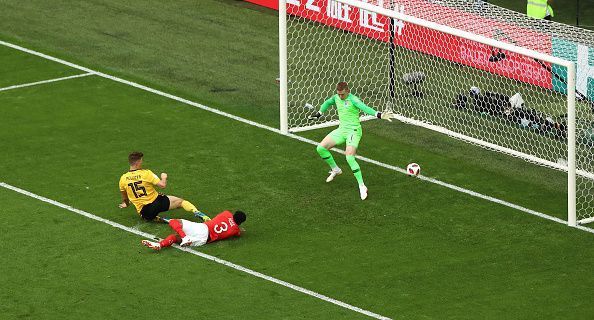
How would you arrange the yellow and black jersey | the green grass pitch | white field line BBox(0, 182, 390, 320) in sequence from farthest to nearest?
the yellow and black jersey
the green grass pitch
white field line BBox(0, 182, 390, 320)

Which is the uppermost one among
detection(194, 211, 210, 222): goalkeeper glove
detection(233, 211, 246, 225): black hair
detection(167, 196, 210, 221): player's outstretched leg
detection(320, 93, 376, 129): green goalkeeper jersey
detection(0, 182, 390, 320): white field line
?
→ detection(320, 93, 376, 129): green goalkeeper jersey

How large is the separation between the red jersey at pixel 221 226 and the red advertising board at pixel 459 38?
6.40m

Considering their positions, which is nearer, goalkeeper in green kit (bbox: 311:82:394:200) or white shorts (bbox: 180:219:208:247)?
white shorts (bbox: 180:219:208:247)

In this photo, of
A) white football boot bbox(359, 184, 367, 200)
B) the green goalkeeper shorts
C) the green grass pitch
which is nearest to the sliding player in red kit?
the green grass pitch

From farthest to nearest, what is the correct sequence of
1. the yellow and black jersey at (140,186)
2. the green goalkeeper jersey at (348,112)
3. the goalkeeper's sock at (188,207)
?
the green goalkeeper jersey at (348,112)
the goalkeeper's sock at (188,207)
the yellow and black jersey at (140,186)

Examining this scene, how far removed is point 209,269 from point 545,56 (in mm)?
6118

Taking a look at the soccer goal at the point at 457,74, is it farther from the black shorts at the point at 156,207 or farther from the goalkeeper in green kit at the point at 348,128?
the black shorts at the point at 156,207

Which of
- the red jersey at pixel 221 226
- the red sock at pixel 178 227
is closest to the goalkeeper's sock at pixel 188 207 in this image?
the red jersey at pixel 221 226

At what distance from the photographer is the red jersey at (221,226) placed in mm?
20922

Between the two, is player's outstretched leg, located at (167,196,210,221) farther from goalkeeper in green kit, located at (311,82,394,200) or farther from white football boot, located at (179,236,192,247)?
goalkeeper in green kit, located at (311,82,394,200)

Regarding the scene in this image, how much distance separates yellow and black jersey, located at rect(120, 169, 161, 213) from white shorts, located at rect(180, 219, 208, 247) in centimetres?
91

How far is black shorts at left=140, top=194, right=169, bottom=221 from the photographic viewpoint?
2142 cm

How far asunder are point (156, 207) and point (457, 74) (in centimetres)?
762

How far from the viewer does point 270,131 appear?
85.3 feet
